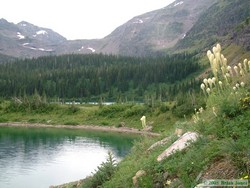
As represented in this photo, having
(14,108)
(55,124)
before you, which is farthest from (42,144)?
(14,108)

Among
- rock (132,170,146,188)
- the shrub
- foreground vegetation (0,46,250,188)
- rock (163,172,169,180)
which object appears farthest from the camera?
the shrub

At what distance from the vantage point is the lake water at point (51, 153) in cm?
5916

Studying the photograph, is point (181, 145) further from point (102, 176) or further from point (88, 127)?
point (88, 127)

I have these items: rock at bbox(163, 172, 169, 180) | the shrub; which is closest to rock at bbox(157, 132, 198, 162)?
rock at bbox(163, 172, 169, 180)

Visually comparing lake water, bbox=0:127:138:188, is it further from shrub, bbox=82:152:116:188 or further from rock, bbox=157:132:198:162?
rock, bbox=157:132:198:162

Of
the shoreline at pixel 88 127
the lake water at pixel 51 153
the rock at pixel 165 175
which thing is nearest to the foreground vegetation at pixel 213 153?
the rock at pixel 165 175

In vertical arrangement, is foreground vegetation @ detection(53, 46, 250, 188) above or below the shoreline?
above

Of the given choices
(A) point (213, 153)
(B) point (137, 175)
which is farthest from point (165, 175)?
(A) point (213, 153)

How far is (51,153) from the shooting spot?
274ft

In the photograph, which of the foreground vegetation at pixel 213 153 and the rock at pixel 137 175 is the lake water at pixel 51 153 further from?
the foreground vegetation at pixel 213 153

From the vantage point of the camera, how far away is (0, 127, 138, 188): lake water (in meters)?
59.2

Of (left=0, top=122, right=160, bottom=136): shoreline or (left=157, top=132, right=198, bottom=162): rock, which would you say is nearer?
(left=157, top=132, right=198, bottom=162): rock

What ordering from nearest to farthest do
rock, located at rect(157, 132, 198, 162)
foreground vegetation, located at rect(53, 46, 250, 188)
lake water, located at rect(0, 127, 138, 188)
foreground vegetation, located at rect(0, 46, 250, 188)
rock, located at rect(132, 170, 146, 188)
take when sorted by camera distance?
foreground vegetation, located at rect(53, 46, 250, 188) < foreground vegetation, located at rect(0, 46, 250, 188) < rock, located at rect(157, 132, 198, 162) < rock, located at rect(132, 170, 146, 188) < lake water, located at rect(0, 127, 138, 188)

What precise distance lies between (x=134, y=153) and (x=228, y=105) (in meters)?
6.73
